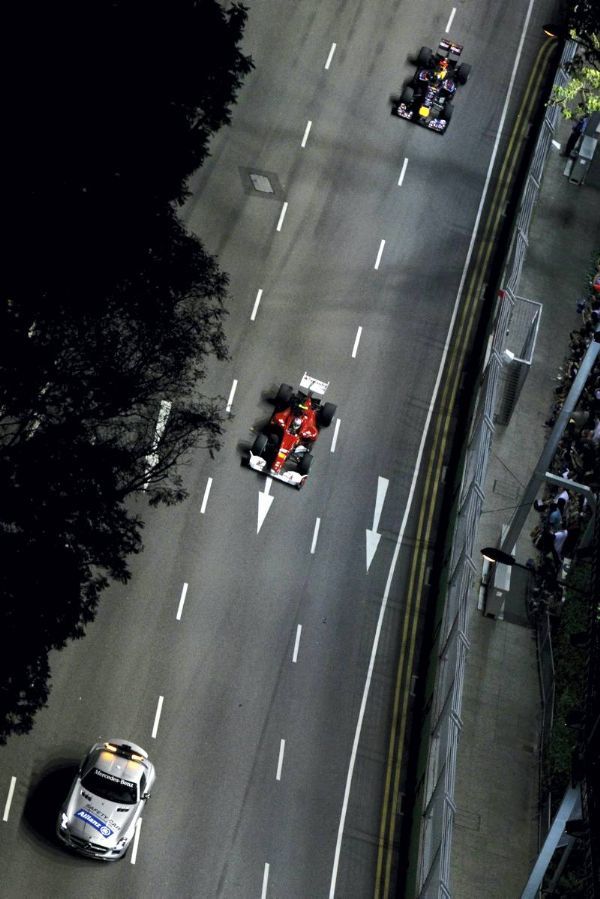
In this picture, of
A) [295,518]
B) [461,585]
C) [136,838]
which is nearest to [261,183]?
[295,518]

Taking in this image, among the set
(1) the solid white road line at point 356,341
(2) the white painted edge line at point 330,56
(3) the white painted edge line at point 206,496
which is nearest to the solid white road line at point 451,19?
(2) the white painted edge line at point 330,56

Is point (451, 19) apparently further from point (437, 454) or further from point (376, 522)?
point (376, 522)

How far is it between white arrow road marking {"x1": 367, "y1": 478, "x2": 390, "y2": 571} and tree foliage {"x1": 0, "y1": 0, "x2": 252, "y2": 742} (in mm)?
7121

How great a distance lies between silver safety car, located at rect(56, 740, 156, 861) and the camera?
50906 mm

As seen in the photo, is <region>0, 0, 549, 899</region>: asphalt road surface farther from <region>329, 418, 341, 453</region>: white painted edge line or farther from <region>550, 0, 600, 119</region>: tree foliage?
<region>550, 0, 600, 119</region>: tree foliage

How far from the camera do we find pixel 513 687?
5788 centimetres

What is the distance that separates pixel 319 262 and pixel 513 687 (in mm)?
17138

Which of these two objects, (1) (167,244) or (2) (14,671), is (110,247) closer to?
(1) (167,244)

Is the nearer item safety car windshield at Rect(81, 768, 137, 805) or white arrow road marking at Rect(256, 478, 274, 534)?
safety car windshield at Rect(81, 768, 137, 805)

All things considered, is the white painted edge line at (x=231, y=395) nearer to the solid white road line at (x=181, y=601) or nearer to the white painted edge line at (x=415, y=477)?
the white painted edge line at (x=415, y=477)

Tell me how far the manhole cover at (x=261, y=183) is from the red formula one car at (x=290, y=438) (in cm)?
946

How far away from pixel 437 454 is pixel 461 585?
7976 millimetres

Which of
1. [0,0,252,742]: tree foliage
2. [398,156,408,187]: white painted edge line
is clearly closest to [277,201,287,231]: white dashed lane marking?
[398,156,408,187]: white painted edge line

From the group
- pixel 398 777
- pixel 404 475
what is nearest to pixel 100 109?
pixel 404 475
